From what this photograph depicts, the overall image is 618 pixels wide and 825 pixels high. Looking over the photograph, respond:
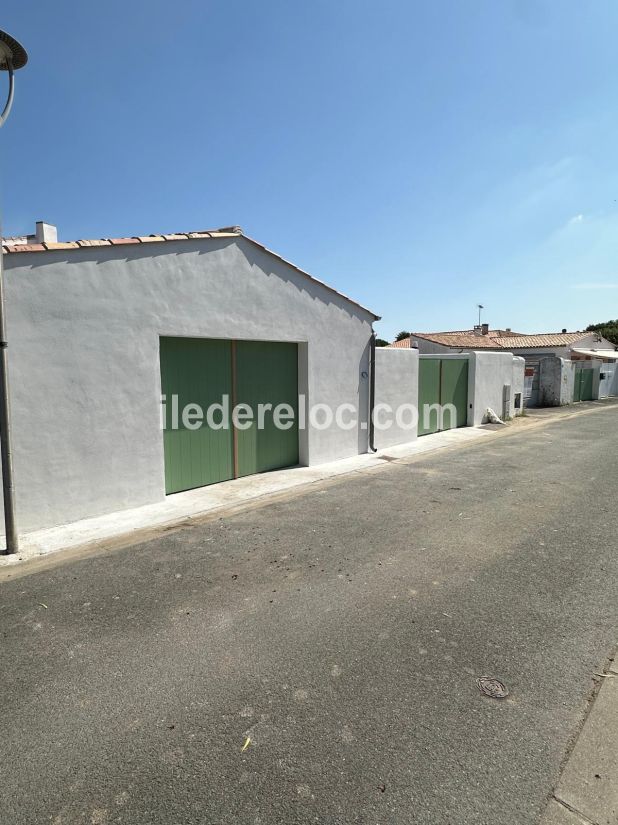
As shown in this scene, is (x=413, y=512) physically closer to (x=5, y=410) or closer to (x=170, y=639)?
(x=170, y=639)

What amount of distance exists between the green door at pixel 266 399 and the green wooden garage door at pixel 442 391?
5304mm

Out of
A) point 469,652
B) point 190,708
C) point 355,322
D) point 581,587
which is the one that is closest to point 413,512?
point 581,587

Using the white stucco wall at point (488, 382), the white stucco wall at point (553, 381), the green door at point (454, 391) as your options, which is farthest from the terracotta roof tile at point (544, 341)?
the green door at point (454, 391)

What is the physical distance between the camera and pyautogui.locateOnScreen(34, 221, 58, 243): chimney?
374 inches

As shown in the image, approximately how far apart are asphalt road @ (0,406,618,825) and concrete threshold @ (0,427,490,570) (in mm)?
586

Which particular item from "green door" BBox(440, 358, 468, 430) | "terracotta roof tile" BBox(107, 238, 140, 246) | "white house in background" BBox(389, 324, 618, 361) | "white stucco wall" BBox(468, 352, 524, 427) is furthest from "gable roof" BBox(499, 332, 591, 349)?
"terracotta roof tile" BBox(107, 238, 140, 246)

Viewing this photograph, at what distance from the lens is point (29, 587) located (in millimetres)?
4363

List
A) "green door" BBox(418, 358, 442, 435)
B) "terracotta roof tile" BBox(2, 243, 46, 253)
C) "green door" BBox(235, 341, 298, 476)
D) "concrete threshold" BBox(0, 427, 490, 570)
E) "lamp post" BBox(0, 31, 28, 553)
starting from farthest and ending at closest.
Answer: "green door" BBox(418, 358, 442, 435)
"green door" BBox(235, 341, 298, 476)
"concrete threshold" BBox(0, 427, 490, 570)
"terracotta roof tile" BBox(2, 243, 46, 253)
"lamp post" BBox(0, 31, 28, 553)

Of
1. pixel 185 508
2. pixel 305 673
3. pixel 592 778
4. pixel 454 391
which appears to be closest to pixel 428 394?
pixel 454 391

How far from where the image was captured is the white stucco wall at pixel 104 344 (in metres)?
5.49

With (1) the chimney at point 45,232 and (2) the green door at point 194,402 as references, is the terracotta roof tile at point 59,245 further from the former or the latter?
(1) the chimney at point 45,232

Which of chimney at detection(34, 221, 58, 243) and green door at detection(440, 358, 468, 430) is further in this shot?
green door at detection(440, 358, 468, 430)

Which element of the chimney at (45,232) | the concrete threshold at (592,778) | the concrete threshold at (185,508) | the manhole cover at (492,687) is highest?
the chimney at (45,232)

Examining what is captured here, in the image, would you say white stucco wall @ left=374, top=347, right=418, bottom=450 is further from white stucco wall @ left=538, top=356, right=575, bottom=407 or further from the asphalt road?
Result: white stucco wall @ left=538, top=356, right=575, bottom=407
